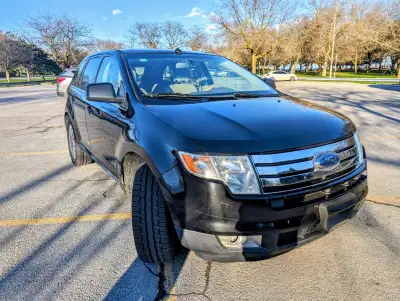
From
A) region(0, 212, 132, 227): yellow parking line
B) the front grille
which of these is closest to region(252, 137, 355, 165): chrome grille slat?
the front grille

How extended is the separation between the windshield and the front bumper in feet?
4.00

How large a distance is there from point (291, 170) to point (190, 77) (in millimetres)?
1798

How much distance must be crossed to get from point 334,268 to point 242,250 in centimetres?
93

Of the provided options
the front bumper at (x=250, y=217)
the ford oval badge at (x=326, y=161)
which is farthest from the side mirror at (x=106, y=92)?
the ford oval badge at (x=326, y=161)

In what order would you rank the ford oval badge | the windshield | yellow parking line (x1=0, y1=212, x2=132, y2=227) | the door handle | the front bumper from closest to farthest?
the front bumper, the ford oval badge, the windshield, yellow parking line (x1=0, y1=212, x2=132, y2=227), the door handle

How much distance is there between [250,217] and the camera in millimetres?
1889

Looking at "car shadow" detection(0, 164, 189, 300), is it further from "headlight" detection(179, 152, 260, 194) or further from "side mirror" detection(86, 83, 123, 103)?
"side mirror" detection(86, 83, 123, 103)

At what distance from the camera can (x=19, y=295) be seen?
2.16m

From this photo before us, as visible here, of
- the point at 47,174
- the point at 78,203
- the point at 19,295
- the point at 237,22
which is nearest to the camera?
the point at 19,295

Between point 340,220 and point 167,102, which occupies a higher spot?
point 167,102

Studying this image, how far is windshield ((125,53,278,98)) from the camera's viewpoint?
116 inches

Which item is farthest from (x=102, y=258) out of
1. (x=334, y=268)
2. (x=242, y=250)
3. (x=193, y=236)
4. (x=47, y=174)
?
(x=47, y=174)

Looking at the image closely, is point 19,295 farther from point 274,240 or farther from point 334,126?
point 334,126

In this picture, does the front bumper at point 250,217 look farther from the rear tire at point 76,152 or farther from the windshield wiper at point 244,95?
the rear tire at point 76,152
